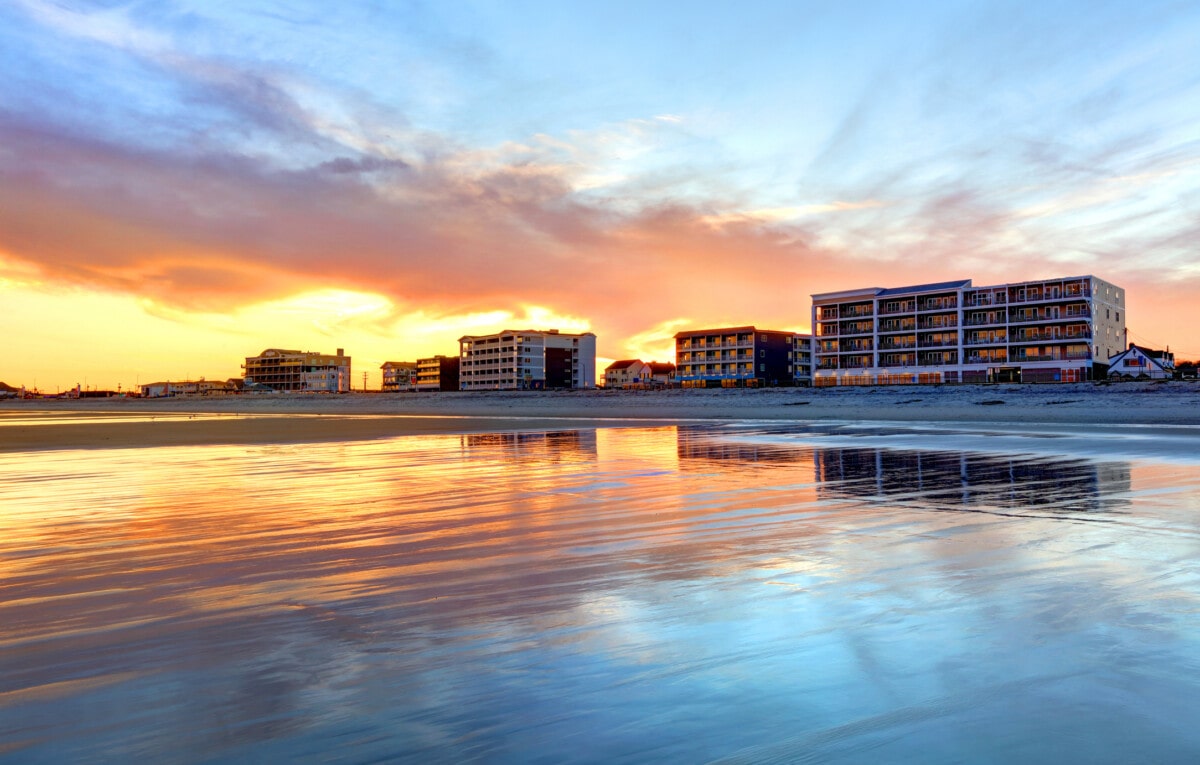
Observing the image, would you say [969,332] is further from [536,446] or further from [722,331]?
[536,446]

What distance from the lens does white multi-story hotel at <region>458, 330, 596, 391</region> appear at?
552 feet

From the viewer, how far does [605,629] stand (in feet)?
14.5

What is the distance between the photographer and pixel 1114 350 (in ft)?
332

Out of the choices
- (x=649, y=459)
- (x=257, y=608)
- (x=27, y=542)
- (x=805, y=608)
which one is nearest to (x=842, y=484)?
(x=649, y=459)

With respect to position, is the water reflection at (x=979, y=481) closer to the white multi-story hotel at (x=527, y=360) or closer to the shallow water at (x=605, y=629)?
the shallow water at (x=605, y=629)

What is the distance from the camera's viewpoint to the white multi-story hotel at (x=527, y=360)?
16825cm

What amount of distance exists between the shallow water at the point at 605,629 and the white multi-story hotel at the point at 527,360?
15493 cm

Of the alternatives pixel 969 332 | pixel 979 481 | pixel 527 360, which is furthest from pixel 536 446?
pixel 527 360

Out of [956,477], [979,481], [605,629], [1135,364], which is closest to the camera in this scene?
[605,629]

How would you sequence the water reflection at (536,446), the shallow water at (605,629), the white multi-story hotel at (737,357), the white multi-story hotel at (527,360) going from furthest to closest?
the white multi-story hotel at (527,360), the white multi-story hotel at (737,357), the water reflection at (536,446), the shallow water at (605,629)

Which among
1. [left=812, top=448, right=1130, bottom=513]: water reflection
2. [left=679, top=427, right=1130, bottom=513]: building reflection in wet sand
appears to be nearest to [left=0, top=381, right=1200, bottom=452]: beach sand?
[left=679, top=427, right=1130, bottom=513]: building reflection in wet sand

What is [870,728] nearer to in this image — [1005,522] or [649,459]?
[1005,522]

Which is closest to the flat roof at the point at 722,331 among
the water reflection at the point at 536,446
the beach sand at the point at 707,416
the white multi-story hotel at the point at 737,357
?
the white multi-story hotel at the point at 737,357

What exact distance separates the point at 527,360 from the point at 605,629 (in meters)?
165
